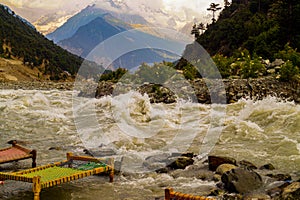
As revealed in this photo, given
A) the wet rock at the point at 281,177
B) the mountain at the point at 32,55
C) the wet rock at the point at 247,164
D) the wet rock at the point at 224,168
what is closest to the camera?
the wet rock at the point at 281,177

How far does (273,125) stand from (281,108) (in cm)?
172

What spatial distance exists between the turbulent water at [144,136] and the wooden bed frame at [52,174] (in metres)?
0.32

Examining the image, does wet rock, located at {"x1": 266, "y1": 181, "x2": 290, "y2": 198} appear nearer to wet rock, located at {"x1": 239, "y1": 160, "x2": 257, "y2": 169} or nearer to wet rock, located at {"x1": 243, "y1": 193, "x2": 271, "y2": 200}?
wet rock, located at {"x1": 243, "y1": 193, "x2": 271, "y2": 200}

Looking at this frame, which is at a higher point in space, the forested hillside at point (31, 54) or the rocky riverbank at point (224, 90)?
the forested hillside at point (31, 54)

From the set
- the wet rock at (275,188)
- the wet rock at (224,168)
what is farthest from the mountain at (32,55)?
the wet rock at (275,188)

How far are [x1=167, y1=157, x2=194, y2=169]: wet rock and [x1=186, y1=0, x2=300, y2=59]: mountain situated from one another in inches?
679

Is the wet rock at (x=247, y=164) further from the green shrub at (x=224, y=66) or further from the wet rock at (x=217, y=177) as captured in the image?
the green shrub at (x=224, y=66)

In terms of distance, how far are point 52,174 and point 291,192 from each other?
12.6ft

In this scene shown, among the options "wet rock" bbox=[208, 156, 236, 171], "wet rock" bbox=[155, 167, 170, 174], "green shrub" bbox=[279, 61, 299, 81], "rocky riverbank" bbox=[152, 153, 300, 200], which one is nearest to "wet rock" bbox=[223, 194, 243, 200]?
"rocky riverbank" bbox=[152, 153, 300, 200]

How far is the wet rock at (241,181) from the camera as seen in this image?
19.2 feet

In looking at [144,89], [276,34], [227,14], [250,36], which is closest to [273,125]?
[144,89]

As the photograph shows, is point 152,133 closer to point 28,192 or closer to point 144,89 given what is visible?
point 28,192

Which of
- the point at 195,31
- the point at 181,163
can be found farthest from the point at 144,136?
the point at 195,31

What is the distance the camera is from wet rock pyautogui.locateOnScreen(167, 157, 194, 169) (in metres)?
7.71
